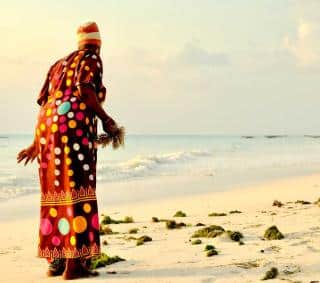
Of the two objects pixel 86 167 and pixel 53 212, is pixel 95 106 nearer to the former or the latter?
pixel 86 167

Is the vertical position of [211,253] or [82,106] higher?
[82,106]

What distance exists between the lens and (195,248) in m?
6.91

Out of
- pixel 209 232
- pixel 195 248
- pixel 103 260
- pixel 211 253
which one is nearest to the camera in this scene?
pixel 103 260

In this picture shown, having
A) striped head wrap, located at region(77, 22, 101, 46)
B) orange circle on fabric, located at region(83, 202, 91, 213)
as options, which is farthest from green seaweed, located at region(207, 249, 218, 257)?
striped head wrap, located at region(77, 22, 101, 46)

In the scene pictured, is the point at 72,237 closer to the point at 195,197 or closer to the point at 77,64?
the point at 77,64

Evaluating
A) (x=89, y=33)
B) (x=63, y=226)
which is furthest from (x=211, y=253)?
(x=89, y=33)

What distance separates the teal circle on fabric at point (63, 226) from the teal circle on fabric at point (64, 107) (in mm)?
979

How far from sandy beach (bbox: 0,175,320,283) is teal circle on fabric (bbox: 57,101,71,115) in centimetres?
155

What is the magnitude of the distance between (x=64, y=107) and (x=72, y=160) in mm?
494

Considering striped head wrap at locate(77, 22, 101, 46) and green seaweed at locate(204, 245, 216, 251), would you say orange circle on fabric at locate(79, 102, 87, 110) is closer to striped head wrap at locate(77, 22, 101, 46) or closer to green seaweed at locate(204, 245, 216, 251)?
striped head wrap at locate(77, 22, 101, 46)

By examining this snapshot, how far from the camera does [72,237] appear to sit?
555cm

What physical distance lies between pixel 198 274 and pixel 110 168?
68.1 feet

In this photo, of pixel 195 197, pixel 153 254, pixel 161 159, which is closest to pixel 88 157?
pixel 153 254

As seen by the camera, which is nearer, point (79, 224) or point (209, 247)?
point (79, 224)
